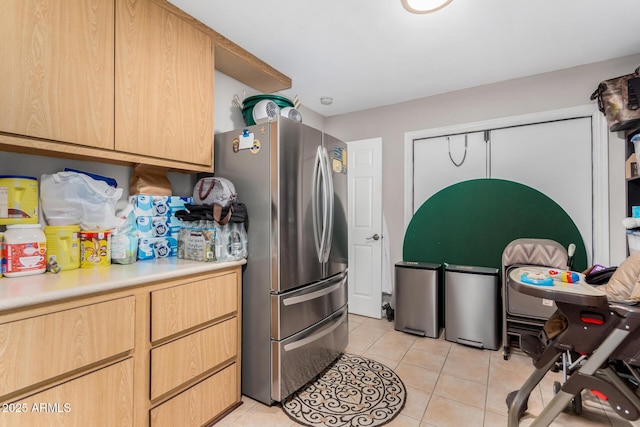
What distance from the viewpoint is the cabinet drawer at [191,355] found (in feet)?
4.67

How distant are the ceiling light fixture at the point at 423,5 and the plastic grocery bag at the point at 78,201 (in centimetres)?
210

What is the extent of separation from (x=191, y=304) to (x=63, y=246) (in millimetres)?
718

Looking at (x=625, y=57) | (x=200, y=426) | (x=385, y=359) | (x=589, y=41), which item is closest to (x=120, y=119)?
(x=200, y=426)

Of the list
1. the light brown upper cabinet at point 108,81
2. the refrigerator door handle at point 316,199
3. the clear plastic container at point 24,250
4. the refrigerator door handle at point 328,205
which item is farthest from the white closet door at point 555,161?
the clear plastic container at point 24,250

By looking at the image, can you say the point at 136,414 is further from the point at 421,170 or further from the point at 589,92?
the point at 589,92

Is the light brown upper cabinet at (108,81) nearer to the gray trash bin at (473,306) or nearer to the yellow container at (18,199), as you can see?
the yellow container at (18,199)

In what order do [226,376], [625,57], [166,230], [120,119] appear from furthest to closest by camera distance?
[625,57] → [166,230] → [226,376] → [120,119]

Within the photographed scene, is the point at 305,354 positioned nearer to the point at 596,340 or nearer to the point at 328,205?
the point at 328,205

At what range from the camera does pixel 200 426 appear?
1630 millimetres

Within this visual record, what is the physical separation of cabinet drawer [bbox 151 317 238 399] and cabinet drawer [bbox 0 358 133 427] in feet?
0.41

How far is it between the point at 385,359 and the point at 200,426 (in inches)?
59.2

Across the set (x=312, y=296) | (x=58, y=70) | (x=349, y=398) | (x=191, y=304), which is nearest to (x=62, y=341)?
(x=191, y=304)

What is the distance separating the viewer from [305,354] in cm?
204

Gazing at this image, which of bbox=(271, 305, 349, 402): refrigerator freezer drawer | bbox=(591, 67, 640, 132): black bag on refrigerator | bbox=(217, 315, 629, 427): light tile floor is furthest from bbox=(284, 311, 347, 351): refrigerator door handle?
bbox=(591, 67, 640, 132): black bag on refrigerator
